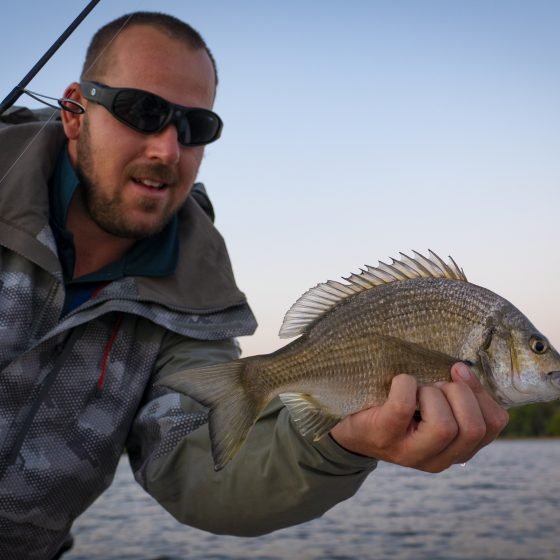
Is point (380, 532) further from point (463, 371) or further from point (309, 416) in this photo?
point (463, 371)

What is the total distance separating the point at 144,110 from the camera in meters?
3.71

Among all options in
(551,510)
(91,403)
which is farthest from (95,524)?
(91,403)

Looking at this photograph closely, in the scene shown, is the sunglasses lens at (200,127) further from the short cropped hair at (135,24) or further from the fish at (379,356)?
the fish at (379,356)

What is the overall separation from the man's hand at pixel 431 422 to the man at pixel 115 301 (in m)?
0.73

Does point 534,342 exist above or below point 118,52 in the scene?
below

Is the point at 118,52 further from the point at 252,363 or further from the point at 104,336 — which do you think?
the point at 252,363

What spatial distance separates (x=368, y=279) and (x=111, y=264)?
183 cm

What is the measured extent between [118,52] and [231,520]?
2.48 m

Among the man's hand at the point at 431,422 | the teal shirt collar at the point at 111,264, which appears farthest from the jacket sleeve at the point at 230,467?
the teal shirt collar at the point at 111,264

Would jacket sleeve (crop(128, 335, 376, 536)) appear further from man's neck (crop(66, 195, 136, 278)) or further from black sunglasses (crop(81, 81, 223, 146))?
black sunglasses (crop(81, 81, 223, 146))

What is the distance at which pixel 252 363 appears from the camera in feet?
7.91

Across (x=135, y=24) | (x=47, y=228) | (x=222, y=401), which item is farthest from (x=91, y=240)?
(x=222, y=401)

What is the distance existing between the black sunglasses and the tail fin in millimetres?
1769

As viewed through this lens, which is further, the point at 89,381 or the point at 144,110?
the point at 144,110
